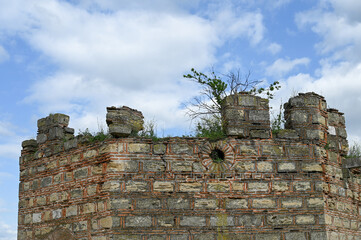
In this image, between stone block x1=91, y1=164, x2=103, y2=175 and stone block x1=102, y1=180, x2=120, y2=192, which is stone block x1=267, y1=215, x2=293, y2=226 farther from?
stone block x1=91, y1=164, x2=103, y2=175

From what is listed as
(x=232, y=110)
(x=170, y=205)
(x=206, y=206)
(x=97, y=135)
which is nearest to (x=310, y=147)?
(x=232, y=110)

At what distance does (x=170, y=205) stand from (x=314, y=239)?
8.29ft

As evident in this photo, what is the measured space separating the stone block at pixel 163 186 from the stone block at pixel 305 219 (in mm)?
2216

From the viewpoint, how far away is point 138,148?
7949 millimetres

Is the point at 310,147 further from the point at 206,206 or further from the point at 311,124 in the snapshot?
the point at 206,206

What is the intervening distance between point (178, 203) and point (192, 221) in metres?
0.37

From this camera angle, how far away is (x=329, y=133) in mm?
9078

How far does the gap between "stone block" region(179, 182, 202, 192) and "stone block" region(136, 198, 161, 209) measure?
0.45 metres

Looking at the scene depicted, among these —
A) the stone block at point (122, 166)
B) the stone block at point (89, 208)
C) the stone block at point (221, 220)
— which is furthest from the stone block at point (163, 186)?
the stone block at point (89, 208)

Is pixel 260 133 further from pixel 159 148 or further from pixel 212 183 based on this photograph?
pixel 159 148

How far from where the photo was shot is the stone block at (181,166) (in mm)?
7906

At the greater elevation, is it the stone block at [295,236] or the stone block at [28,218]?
the stone block at [28,218]

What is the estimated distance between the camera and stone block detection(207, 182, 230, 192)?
7909 millimetres

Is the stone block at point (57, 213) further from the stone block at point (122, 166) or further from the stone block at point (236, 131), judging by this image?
the stone block at point (236, 131)
